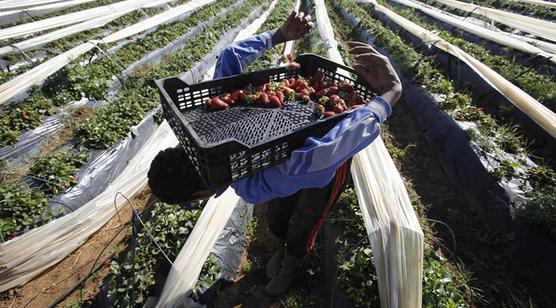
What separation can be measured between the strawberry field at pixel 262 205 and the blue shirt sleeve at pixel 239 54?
0.91 ft

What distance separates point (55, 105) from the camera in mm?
4672

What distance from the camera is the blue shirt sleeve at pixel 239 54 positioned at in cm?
199

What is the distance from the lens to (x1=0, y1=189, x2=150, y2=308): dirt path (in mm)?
2734

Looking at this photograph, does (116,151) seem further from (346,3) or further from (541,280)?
(346,3)

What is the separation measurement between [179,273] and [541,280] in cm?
356

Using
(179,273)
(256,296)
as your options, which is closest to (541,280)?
(256,296)

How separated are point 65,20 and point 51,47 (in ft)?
4.62

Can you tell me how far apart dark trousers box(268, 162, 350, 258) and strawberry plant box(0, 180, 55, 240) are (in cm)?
268

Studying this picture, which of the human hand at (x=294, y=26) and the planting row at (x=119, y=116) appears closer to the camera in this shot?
the human hand at (x=294, y=26)

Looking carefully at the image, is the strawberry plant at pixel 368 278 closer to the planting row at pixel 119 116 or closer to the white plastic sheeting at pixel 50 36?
the planting row at pixel 119 116

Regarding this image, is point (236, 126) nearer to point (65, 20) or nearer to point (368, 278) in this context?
point (368, 278)

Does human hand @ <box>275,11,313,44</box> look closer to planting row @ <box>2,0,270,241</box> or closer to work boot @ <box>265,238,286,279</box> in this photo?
work boot @ <box>265,238,286,279</box>

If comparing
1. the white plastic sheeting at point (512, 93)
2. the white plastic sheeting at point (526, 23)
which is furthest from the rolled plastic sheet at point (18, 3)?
the white plastic sheeting at point (526, 23)

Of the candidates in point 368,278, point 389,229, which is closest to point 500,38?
point 389,229
